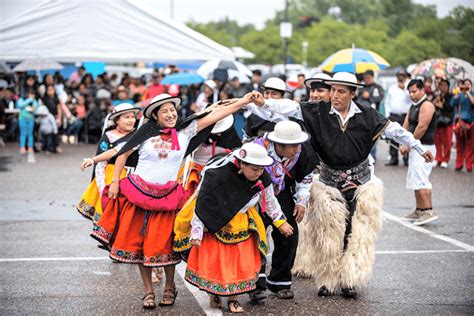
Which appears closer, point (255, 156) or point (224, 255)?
point (255, 156)

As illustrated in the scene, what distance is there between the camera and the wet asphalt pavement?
278 inches

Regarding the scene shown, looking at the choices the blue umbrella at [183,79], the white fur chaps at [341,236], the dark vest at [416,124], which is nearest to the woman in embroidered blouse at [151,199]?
the white fur chaps at [341,236]

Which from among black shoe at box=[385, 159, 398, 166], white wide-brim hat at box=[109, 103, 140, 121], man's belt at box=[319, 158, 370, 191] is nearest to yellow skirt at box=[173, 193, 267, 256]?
man's belt at box=[319, 158, 370, 191]

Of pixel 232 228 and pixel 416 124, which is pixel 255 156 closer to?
pixel 232 228

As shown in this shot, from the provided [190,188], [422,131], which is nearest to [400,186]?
[422,131]

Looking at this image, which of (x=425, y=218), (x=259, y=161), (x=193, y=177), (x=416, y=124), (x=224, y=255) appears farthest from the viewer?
(x=416, y=124)

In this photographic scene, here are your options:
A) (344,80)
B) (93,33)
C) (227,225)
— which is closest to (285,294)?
(227,225)

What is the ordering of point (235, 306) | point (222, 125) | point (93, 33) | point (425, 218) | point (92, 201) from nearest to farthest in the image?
point (235, 306) < point (222, 125) < point (92, 201) < point (425, 218) < point (93, 33)

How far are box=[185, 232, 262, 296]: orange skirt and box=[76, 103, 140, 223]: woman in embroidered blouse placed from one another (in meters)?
1.97

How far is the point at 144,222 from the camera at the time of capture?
275 inches

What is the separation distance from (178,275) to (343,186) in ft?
6.61

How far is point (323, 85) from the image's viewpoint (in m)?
8.60

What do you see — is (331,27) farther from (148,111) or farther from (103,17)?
(148,111)

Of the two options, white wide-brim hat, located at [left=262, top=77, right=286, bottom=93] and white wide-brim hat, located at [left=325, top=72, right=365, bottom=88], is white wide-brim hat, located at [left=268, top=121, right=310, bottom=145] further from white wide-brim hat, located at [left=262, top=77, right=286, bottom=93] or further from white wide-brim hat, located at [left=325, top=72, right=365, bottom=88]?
Result: white wide-brim hat, located at [left=262, top=77, right=286, bottom=93]
